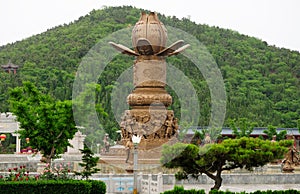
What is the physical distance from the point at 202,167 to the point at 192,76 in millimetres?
44540

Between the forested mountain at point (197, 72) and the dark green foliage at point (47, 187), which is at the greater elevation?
the forested mountain at point (197, 72)

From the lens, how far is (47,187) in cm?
1453

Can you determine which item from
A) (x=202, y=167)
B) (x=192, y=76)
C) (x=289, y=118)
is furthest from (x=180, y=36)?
(x=202, y=167)

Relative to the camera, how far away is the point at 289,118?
5841 centimetres

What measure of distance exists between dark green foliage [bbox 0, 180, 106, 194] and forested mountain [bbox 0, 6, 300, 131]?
24217 mm

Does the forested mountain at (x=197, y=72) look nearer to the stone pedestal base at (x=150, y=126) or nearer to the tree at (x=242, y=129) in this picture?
the tree at (x=242, y=129)

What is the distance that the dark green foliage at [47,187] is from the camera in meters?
14.4

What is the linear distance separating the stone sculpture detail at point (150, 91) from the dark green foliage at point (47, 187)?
7.78 metres

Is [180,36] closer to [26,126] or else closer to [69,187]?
[26,126]

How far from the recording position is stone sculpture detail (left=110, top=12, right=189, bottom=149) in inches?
892

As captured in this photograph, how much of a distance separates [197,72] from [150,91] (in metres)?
37.9

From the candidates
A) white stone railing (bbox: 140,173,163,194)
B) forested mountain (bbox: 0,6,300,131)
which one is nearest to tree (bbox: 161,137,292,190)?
white stone railing (bbox: 140,173,163,194)

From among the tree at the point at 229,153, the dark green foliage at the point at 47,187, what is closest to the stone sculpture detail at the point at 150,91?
the dark green foliage at the point at 47,187

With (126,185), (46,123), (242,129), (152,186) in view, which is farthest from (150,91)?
(242,129)
